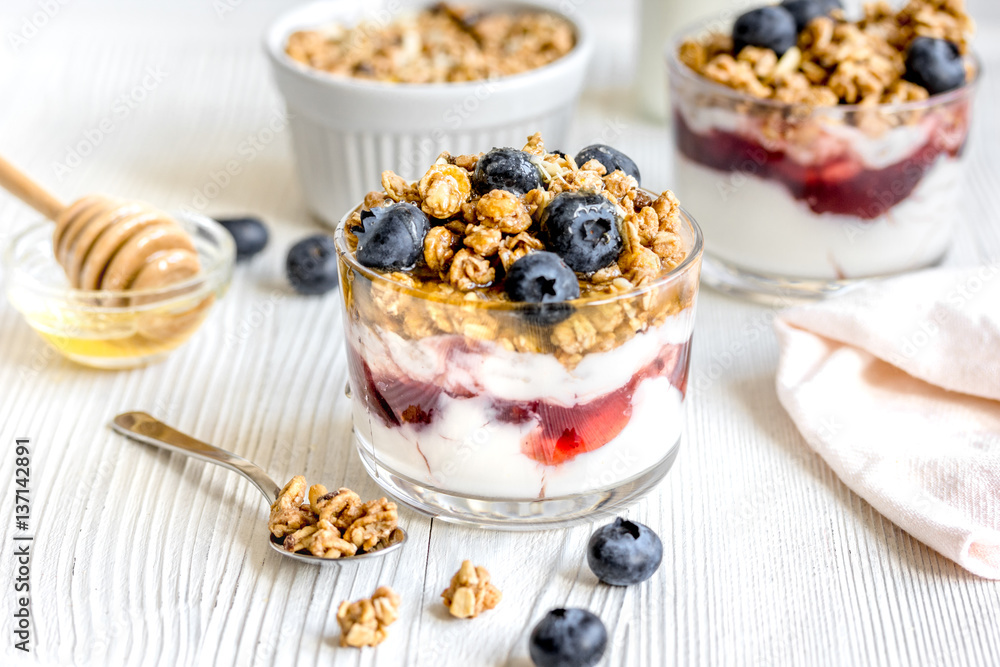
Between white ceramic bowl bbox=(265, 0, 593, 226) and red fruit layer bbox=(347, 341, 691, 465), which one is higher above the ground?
red fruit layer bbox=(347, 341, 691, 465)

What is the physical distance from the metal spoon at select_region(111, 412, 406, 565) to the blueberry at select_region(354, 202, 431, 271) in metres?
0.30

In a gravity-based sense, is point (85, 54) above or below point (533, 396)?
below

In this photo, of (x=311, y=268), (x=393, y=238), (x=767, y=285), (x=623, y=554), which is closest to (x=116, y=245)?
(x=311, y=268)

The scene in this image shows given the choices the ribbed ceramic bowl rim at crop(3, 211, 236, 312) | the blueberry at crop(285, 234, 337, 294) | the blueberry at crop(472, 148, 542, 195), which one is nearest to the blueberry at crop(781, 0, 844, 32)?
the blueberry at crop(472, 148, 542, 195)

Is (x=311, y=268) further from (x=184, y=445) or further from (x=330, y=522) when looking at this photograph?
(x=330, y=522)

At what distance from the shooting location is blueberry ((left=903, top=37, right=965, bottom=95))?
150cm

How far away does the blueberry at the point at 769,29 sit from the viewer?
1559 millimetres

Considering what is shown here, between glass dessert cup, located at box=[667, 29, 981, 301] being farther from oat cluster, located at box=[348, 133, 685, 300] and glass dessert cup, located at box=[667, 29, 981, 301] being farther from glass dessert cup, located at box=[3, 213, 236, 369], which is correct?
glass dessert cup, located at box=[3, 213, 236, 369]

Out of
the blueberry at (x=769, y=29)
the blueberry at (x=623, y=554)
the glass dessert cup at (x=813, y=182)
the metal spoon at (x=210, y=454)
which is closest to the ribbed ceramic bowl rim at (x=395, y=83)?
the glass dessert cup at (x=813, y=182)

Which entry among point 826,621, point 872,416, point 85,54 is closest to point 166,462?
point 826,621

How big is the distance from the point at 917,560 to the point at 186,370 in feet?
3.42

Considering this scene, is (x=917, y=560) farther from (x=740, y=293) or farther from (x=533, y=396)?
(x=740, y=293)

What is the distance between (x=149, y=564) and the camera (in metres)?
1.11

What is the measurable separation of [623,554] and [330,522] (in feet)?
1.05
